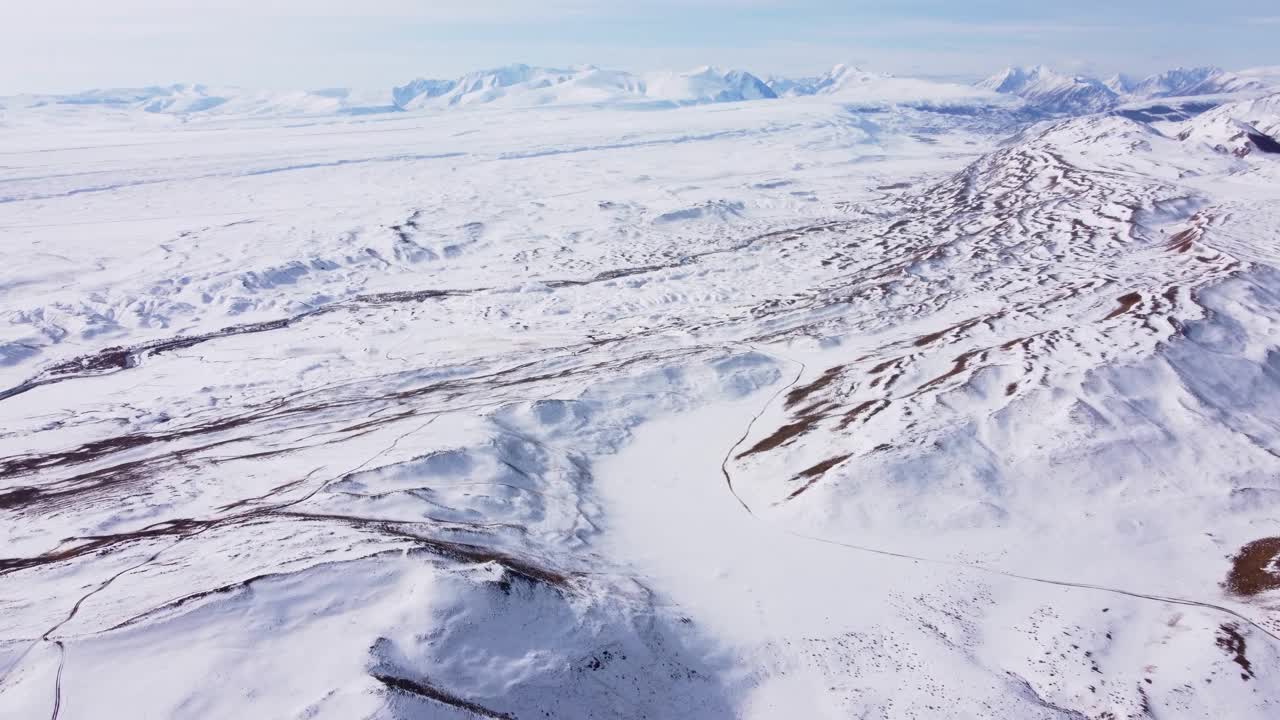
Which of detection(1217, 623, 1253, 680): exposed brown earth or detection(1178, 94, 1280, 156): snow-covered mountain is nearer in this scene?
detection(1217, 623, 1253, 680): exposed brown earth

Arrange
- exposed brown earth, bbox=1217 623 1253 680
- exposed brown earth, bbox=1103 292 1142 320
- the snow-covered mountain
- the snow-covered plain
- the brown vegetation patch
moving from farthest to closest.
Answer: the snow-covered mountain < exposed brown earth, bbox=1103 292 1142 320 < the brown vegetation patch < exposed brown earth, bbox=1217 623 1253 680 < the snow-covered plain

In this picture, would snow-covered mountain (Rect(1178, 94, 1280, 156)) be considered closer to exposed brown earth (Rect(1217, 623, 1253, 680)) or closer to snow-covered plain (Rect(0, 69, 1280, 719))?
snow-covered plain (Rect(0, 69, 1280, 719))

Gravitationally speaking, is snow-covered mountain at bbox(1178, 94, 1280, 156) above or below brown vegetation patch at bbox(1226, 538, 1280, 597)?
above

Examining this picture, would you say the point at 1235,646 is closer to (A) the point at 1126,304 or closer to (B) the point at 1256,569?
(B) the point at 1256,569

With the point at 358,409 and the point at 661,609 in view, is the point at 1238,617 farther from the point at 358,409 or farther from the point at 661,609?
the point at 358,409

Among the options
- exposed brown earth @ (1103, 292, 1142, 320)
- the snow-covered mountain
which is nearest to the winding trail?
exposed brown earth @ (1103, 292, 1142, 320)

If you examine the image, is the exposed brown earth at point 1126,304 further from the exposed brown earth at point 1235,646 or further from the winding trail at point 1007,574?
the exposed brown earth at point 1235,646
